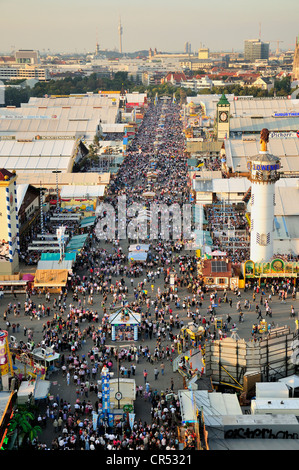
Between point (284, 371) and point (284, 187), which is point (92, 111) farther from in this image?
point (284, 371)

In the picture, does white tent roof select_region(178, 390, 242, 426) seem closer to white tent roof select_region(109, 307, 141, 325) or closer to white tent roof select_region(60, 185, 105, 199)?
white tent roof select_region(109, 307, 141, 325)

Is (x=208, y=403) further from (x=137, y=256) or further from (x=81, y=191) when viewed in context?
(x=81, y=191)

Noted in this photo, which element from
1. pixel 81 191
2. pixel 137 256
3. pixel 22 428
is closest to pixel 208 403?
pixel 22 428

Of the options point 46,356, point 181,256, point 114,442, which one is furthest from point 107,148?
point 114,442

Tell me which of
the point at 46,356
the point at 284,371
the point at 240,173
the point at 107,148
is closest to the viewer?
the point at 284,371

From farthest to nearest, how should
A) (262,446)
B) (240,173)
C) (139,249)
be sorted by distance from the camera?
(240,173)
(139,249)
(262,446)

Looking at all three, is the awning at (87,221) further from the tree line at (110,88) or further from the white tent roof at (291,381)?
the tree line at (110,88)
